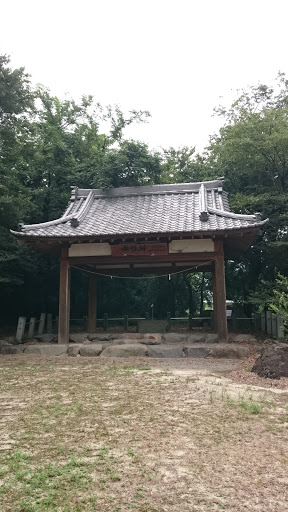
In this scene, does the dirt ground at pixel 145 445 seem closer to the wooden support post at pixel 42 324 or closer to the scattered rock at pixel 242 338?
the scattered rock at pixel 242 338

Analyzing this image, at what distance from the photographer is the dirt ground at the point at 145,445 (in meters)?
3.02

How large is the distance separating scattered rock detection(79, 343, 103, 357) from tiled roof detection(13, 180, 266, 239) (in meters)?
3.36

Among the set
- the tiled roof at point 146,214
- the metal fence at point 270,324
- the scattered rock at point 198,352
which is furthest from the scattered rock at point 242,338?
the tiled roof at point 146,214

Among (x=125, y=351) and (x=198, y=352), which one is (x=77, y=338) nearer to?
(x=125, y=351)

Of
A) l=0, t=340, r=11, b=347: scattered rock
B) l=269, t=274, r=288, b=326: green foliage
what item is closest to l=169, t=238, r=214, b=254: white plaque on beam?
l=269, t=274, r=288, b=326: green foliage

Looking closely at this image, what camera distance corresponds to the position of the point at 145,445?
4.09 m

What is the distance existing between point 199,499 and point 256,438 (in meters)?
1.59

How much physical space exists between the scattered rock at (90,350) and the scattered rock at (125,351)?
0.19 m

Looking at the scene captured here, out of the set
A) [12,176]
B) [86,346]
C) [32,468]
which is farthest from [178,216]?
[32,468]

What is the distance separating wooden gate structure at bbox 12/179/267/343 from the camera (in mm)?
11633

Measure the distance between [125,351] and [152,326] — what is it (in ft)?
11.9

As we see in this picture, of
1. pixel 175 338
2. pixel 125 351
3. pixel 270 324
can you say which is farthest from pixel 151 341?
pixel 270 324

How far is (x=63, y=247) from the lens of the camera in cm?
1263

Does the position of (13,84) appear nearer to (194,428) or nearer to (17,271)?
(17,271)
